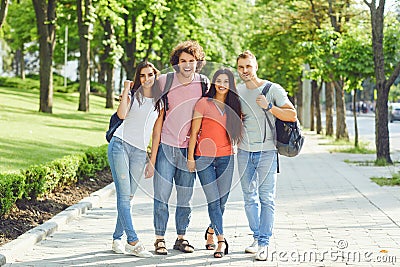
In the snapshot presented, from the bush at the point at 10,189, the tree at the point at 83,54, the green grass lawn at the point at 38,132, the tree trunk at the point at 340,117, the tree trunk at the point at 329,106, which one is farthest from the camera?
the tree trunk at the point at 329,106

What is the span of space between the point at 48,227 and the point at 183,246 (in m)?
1.89

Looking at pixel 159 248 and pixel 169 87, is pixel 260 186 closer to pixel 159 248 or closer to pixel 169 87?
pixel 159 248

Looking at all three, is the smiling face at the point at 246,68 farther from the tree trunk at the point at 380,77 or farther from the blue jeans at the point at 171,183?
the tree trunk at the point at 380,77

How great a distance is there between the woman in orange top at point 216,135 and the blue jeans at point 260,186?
7.0 inches

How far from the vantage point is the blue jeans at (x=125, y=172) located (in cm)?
798

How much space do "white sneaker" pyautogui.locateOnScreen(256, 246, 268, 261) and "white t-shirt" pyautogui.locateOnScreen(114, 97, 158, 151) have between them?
1561mm

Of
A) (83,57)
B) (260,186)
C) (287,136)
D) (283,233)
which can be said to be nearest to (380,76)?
(283,233)

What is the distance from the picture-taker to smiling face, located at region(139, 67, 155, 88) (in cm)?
807

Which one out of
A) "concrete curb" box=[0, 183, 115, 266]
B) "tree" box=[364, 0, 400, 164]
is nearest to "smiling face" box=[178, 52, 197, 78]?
"concrete curb" box=[0, 183, 115, 266]

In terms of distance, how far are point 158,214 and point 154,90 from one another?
1279mm

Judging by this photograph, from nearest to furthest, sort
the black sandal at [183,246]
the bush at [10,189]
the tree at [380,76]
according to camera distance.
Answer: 1. the black sandal at [183,246]
2. the bush at [10,189]
3. the tree at [380,76]

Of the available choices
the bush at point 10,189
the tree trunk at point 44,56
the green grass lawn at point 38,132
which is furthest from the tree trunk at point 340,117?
the bush at point 10,189

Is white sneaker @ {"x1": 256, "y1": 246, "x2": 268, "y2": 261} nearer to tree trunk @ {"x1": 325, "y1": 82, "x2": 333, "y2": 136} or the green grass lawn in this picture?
the green grass lawn

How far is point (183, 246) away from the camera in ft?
26.7
